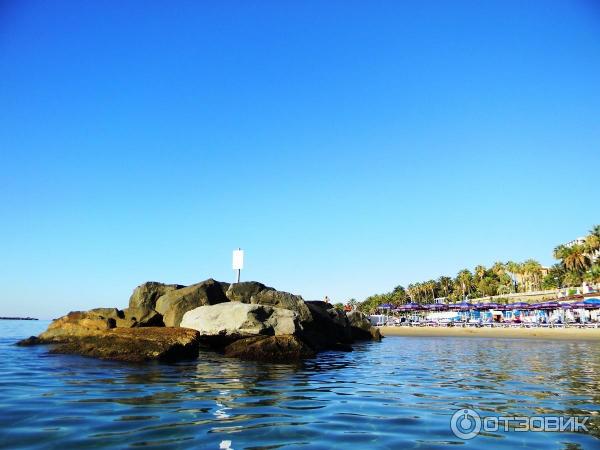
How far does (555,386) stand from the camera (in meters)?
10.4

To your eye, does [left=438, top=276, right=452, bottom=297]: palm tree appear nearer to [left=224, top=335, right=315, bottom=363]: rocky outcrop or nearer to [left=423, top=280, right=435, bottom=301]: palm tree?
[left=423, top=280, right=435, bottom=301]: palm tree

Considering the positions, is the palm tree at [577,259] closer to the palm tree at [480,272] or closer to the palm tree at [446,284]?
the palm tree at [480,272]

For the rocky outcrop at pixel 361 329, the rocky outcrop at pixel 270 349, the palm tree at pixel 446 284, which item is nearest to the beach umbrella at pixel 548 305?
the rocky outcrop at pixel 361 329

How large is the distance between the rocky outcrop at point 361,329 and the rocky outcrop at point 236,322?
658 inches

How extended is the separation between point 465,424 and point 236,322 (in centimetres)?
1191

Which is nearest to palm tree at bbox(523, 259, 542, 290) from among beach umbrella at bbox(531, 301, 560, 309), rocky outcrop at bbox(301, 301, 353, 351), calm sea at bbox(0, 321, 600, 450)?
beach umbrella at bbox(531, 301, 560, 309)

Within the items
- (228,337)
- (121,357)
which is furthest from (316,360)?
(121,357)

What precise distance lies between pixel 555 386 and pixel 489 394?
2.49 m

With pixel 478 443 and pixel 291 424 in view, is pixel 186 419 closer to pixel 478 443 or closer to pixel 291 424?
pixel 291 424

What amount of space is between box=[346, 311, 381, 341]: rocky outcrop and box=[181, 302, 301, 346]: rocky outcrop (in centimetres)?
1672

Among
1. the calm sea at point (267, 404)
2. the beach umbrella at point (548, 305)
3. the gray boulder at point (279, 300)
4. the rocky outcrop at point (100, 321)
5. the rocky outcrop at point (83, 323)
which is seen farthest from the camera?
the beach umbrella at point (548, 305)

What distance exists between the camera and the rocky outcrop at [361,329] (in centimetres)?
3441
